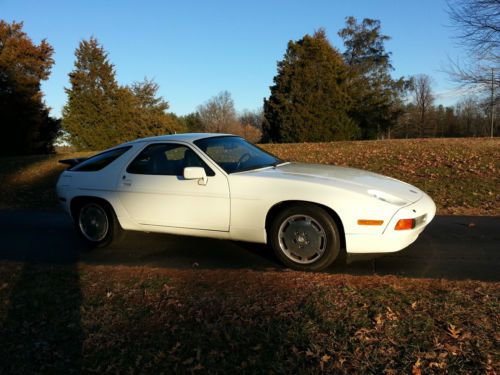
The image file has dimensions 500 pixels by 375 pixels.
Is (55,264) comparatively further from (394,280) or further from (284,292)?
(394,280)

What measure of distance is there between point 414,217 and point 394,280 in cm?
68

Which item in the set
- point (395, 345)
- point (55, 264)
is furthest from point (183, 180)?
point (395, 345)

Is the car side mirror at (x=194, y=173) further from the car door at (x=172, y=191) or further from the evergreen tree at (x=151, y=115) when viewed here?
the evergreen tree at (x=151, y=115)

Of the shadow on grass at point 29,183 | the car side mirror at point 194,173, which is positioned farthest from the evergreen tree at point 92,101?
the car side mirror at point 194,173

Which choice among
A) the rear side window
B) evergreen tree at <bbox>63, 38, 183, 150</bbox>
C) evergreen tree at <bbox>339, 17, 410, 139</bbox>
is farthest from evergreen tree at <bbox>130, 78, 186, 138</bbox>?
the rear side window

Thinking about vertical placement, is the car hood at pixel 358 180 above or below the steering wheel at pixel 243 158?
below

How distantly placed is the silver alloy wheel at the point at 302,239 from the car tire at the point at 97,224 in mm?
2343

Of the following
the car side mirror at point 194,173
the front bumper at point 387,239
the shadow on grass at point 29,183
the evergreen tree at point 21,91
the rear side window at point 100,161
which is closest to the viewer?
the front bumper at point 387,239

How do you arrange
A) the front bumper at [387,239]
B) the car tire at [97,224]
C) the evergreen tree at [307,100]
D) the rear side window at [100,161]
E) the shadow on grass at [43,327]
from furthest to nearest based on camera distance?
1. the evergreen tree at [307,100]
2. the rear side window at [100,161]
3. the car tire at [97,224]
4. the front bumper at [387,239]
5. the shadow on grass at [43,327]

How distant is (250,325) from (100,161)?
3605mm

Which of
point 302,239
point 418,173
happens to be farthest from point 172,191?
point 418,173

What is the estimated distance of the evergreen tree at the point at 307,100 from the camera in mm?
30859

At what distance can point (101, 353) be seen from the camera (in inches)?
114

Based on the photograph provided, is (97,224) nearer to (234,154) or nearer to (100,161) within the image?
(100,161)
